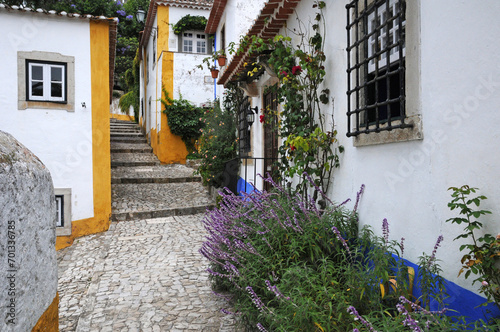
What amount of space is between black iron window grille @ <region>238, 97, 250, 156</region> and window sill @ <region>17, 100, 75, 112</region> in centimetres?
400

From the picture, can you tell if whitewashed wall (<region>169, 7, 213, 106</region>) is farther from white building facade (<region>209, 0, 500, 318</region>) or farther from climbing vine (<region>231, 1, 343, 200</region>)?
white building facade (<region>209, 0, 500, 318</region>)

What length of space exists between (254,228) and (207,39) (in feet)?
49.7

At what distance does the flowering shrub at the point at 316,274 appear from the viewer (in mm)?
2461

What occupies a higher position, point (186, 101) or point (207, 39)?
point (207, 39)

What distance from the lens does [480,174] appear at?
90.7 inches

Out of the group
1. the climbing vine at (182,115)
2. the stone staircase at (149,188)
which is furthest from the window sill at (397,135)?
the climbing vine at (182,115)

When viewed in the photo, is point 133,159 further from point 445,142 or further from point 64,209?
point 445,142

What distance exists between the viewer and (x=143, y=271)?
18.7ft

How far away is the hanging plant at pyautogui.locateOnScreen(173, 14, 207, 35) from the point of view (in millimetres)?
16766

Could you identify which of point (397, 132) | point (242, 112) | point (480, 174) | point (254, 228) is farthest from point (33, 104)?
point (480, 174)

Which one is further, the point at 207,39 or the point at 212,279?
Answer: the point at 207,39

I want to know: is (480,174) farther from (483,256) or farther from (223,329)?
(223,329)

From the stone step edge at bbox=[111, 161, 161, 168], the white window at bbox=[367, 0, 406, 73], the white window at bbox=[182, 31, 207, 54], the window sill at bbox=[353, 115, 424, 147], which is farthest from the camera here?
the white window at bbox=[182, 31, 207, 54]

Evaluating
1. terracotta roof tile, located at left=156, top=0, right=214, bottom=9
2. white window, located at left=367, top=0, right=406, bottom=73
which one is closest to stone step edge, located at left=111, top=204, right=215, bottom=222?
white window, located at left=367, top=0, right=406, bottom=73
